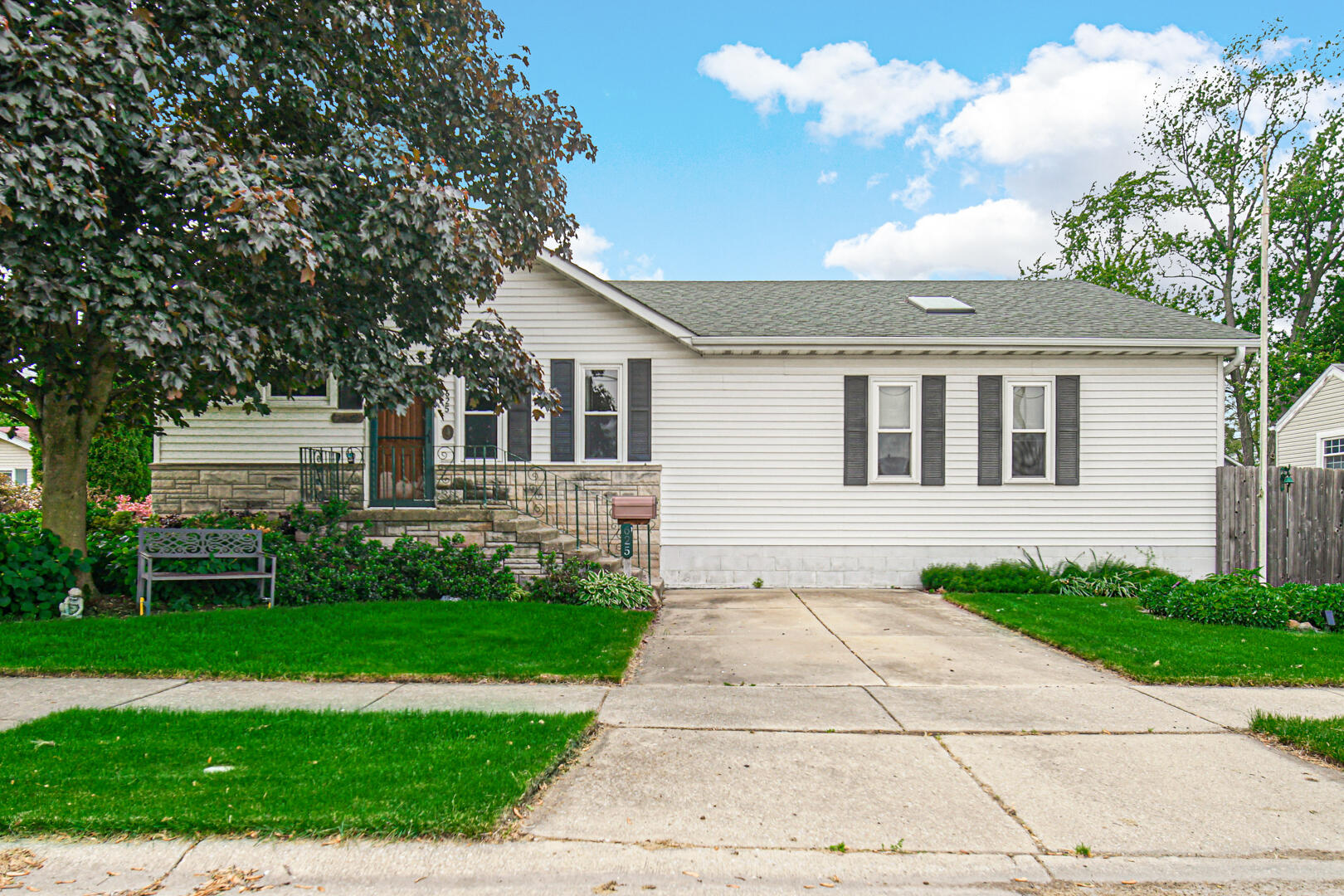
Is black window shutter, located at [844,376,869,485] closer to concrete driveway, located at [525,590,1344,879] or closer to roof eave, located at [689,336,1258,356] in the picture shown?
roof eave, located at [689,336,1258,356]

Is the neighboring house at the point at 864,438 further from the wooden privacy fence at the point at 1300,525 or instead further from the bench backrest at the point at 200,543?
the bench backrest at the point at 200,543

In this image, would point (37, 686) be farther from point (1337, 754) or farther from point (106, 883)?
point (1337, 754)

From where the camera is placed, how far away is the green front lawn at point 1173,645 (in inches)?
257

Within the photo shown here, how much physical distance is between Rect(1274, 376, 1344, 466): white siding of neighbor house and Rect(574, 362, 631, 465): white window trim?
56.6 ft

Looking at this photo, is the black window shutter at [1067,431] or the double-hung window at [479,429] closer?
the double-hung window at [479,429]

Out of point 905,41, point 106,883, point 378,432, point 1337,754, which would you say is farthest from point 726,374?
point 106,883

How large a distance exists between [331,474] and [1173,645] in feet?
35.0

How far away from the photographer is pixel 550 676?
622 cm

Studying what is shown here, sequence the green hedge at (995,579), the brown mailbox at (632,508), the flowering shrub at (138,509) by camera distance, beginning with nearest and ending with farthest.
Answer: the brown mailbox at (632,508), the green hedge at (995,579), the flowering shrub at (138,509)

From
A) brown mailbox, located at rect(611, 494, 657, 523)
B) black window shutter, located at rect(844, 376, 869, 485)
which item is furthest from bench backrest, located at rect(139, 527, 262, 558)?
black window shutter, located at rect(844, 376, 869, 485)

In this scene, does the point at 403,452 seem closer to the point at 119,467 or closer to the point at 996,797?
the point at 996,797

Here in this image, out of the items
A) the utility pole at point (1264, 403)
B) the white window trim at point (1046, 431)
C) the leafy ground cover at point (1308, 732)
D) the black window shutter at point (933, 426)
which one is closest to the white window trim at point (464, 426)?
the black window shutter at point (933, 426)

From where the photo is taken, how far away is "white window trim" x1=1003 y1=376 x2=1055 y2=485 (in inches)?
481

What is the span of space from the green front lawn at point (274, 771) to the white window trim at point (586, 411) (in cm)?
722
